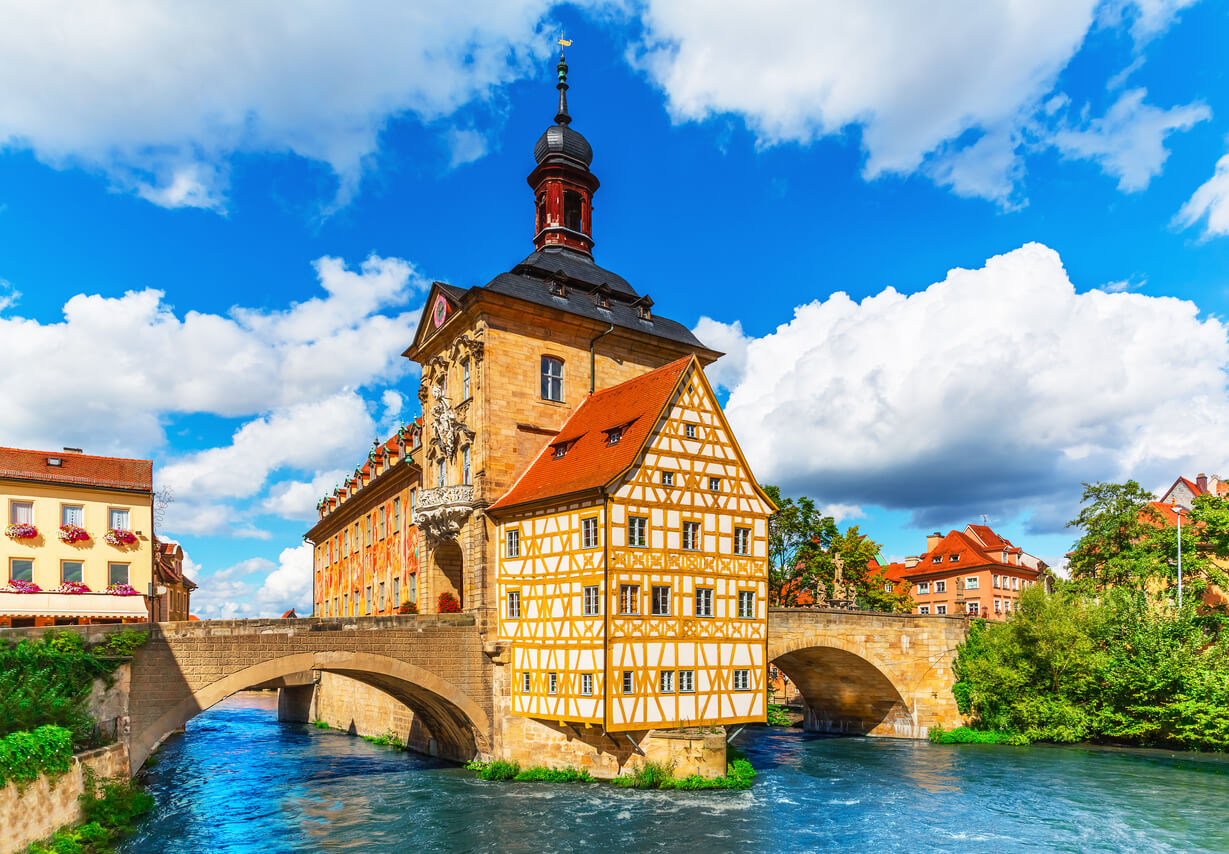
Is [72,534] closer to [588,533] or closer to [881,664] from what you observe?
[588,533]

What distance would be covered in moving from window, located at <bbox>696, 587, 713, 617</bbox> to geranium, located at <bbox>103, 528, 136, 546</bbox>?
20442 millimetres

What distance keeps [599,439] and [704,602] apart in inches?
240

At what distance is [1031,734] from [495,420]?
25.0 m

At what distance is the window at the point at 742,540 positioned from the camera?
29.5 meters

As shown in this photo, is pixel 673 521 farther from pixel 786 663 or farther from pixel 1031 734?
pixel 1031 734

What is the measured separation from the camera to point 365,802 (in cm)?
2636

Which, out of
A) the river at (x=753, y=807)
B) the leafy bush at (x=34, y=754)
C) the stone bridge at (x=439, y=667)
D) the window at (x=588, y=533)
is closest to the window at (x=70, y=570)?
the stone bridge at (x=439, y=667)

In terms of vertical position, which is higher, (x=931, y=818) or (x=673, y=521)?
(x=673, y=521)

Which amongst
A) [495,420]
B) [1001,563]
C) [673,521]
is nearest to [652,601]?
[673,521]

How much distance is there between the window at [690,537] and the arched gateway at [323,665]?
771 centimetres

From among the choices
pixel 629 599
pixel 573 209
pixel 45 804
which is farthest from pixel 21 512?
pixel 573 209

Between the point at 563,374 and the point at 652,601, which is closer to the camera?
the point at 652,601

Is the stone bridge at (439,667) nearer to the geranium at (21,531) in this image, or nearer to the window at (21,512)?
the geranium at (21,531)

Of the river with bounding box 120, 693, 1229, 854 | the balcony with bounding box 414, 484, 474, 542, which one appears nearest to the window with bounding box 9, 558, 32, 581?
the river with bounding box 120, 693, 1229, 854
